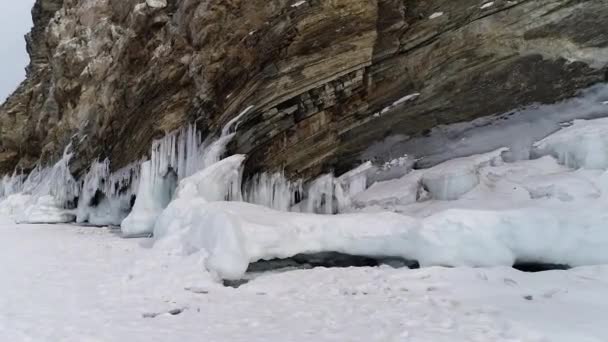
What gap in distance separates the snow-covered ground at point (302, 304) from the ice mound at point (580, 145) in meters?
2.82

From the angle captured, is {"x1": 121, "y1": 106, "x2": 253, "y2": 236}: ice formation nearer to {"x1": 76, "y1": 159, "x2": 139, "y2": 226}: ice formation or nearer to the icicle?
the icicle

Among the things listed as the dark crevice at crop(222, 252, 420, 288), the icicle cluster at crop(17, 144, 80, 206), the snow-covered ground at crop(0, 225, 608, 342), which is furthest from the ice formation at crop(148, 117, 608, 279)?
the icicle cluster at crop(17, 144, 80, 206)

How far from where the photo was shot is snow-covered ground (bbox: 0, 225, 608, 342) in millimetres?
4984

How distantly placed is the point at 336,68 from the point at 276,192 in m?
4.42

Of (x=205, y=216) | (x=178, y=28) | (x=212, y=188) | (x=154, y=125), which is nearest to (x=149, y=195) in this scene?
(x=154, y=125)

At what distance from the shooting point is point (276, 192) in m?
14.4

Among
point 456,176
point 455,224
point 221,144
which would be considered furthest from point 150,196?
point 455,224

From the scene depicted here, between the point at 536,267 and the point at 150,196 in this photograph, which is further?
the point at 150,196

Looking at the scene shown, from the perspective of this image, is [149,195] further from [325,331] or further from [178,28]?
[325,331]

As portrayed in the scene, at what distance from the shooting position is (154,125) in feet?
57.0

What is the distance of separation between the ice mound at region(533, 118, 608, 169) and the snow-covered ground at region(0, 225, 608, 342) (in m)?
2.82

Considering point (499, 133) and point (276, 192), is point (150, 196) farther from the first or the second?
point (499, 133)

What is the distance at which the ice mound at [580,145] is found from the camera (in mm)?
8680

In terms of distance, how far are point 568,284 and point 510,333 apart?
231 centimetres
